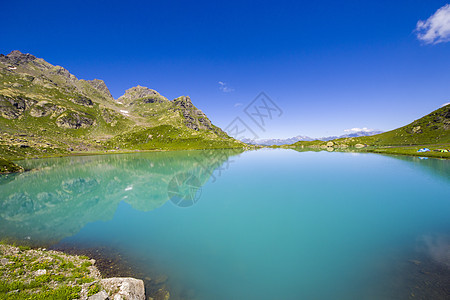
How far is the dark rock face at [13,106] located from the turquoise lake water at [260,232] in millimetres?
217958

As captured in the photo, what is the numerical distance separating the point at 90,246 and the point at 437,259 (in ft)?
80.5

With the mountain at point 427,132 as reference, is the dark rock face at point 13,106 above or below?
above

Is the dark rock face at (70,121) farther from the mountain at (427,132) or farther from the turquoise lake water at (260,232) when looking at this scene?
the mountain at (427,132)

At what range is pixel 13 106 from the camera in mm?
170750

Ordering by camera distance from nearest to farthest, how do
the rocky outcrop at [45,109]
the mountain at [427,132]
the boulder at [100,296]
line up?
the boulder at [100,296]
the mountain at [427,132]
the rocky outcrop at [45,109]

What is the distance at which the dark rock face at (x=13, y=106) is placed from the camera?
16212cm

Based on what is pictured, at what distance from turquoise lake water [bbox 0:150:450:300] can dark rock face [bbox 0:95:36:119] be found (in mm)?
217958

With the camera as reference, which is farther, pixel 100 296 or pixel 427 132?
pixel 427 132

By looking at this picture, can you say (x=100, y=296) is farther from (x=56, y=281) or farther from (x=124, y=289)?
(x=56, y=281)

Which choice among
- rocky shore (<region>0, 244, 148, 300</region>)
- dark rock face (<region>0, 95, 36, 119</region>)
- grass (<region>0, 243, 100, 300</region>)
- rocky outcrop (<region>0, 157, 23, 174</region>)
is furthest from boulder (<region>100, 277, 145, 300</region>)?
dark rock face (<region>0, 95, 36, 119</region>)

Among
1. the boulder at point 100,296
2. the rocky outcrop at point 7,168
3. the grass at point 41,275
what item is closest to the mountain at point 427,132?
the boulder at point 100,296

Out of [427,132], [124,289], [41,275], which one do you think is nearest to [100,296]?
[124,289]

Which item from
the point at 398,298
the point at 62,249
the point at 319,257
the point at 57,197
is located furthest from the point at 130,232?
the point at 57,197

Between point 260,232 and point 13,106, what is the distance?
26899 cm
